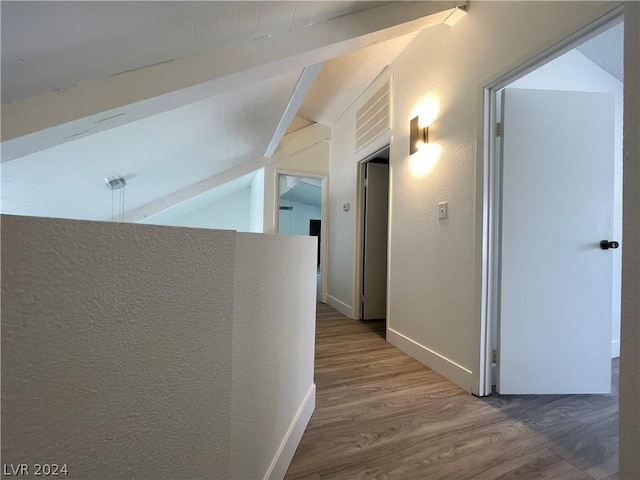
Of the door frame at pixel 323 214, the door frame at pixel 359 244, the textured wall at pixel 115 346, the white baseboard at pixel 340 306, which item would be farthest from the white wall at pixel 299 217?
the textured wall at pixel 115 346

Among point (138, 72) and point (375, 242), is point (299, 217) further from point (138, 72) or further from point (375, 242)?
point (138, 72)

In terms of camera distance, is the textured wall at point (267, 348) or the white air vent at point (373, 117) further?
the white air vent at point (373, 117)

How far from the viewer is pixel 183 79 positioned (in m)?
1.26

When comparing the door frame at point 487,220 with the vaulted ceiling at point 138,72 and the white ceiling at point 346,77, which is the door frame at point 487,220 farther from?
the white ceiling at point 346,77

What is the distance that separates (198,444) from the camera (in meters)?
0.59

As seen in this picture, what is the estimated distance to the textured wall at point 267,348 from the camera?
739mm

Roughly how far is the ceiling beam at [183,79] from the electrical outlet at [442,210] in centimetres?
111

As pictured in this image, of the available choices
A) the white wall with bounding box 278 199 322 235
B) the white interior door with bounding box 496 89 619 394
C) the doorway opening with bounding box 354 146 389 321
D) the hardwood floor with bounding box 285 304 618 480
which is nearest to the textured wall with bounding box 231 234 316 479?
the hardwood floor with bounding box 285 304 618 480

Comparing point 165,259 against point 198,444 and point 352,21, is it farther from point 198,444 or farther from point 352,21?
point 352,21

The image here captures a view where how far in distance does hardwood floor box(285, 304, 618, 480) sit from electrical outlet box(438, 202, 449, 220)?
42.8 inches

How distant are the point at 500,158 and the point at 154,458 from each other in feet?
6.58

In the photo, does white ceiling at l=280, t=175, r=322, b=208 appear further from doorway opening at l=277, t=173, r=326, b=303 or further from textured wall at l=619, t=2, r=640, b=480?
textured wall at l=619, t=2, r=640, b=480

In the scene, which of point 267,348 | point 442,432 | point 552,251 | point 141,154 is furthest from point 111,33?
point 552,251

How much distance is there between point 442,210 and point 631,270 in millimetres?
1174
